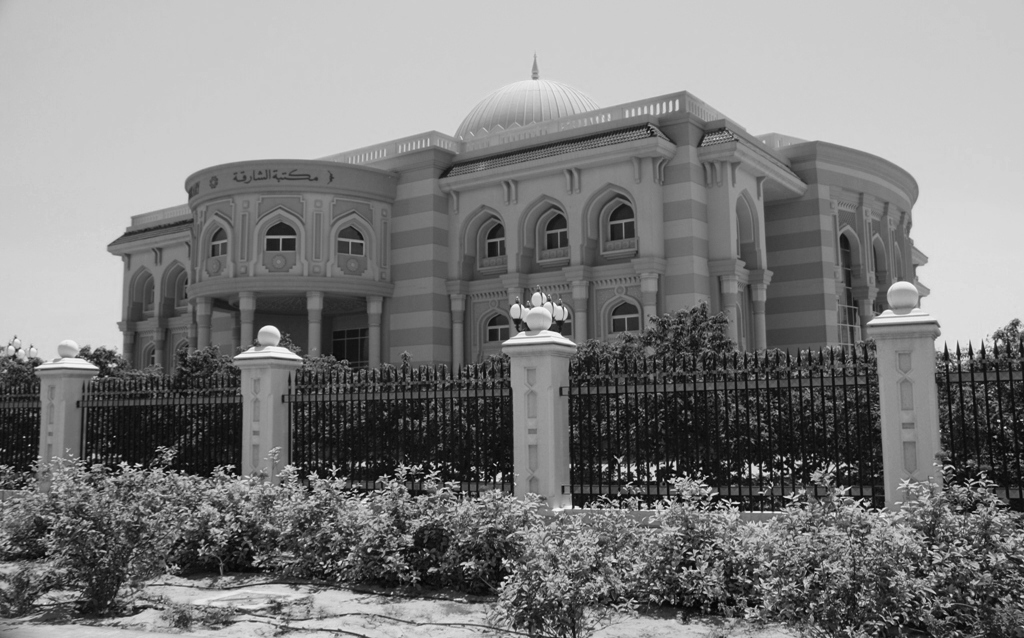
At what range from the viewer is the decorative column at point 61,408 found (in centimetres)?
1334

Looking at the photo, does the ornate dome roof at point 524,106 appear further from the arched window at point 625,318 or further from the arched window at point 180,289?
the arched window at point 180,289

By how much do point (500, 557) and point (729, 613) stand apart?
1.98 m

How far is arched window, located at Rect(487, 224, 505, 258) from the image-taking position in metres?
29.1

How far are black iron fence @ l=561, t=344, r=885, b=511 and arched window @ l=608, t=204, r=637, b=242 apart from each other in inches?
651

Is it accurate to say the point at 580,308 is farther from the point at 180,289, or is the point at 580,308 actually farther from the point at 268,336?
the point at 180,289

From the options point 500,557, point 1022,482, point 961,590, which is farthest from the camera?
point 1022,482

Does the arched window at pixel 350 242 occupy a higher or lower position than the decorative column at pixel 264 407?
higher

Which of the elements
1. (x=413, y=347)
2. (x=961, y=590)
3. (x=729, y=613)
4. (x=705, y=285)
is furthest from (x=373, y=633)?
(x=413, y=347)

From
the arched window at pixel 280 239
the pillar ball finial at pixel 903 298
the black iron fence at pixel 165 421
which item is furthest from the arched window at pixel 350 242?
the pillar ball finial at pixel 903 298

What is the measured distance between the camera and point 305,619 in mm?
6902

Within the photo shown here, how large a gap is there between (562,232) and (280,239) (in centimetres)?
864

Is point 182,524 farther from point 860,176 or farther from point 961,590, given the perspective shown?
point 860,176

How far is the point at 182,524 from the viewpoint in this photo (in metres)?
8.62

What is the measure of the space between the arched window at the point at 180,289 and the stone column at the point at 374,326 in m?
11.6
